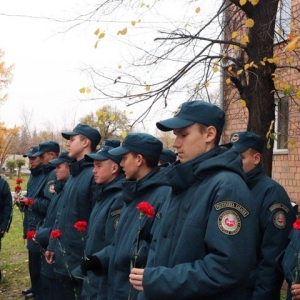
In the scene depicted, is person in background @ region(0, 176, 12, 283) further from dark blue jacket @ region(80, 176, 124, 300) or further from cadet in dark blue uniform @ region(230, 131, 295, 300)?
cadet in dark blue uniform @ region(230, 131, 295, 300)

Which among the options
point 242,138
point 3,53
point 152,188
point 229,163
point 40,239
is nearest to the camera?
point 229,163

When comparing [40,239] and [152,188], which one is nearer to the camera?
[152,188]

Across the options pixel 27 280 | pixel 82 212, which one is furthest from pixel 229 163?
pixel 27 280

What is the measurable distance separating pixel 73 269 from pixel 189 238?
8.64ft

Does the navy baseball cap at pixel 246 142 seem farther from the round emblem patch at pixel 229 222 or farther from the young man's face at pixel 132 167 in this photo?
the round emblem patch at pixel 229 222

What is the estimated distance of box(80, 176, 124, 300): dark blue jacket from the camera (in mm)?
4012

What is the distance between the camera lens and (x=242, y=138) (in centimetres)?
433

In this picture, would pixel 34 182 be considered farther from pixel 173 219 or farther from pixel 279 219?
pixel 173 219

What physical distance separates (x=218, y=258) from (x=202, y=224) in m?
0.21

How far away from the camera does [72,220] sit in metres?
5.00

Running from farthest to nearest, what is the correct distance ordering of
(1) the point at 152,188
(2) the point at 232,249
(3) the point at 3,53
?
(3) the point at 3,53
(1) the point at 152,188
(2) the point at 232,249

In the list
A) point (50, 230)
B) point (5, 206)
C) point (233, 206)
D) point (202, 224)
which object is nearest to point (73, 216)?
point (50, 230)

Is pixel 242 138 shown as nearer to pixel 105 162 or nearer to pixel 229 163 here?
pixel 105 162

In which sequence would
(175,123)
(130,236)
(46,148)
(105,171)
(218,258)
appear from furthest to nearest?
(46,148), (105,171), (130,236), (175,123), (218,258)
